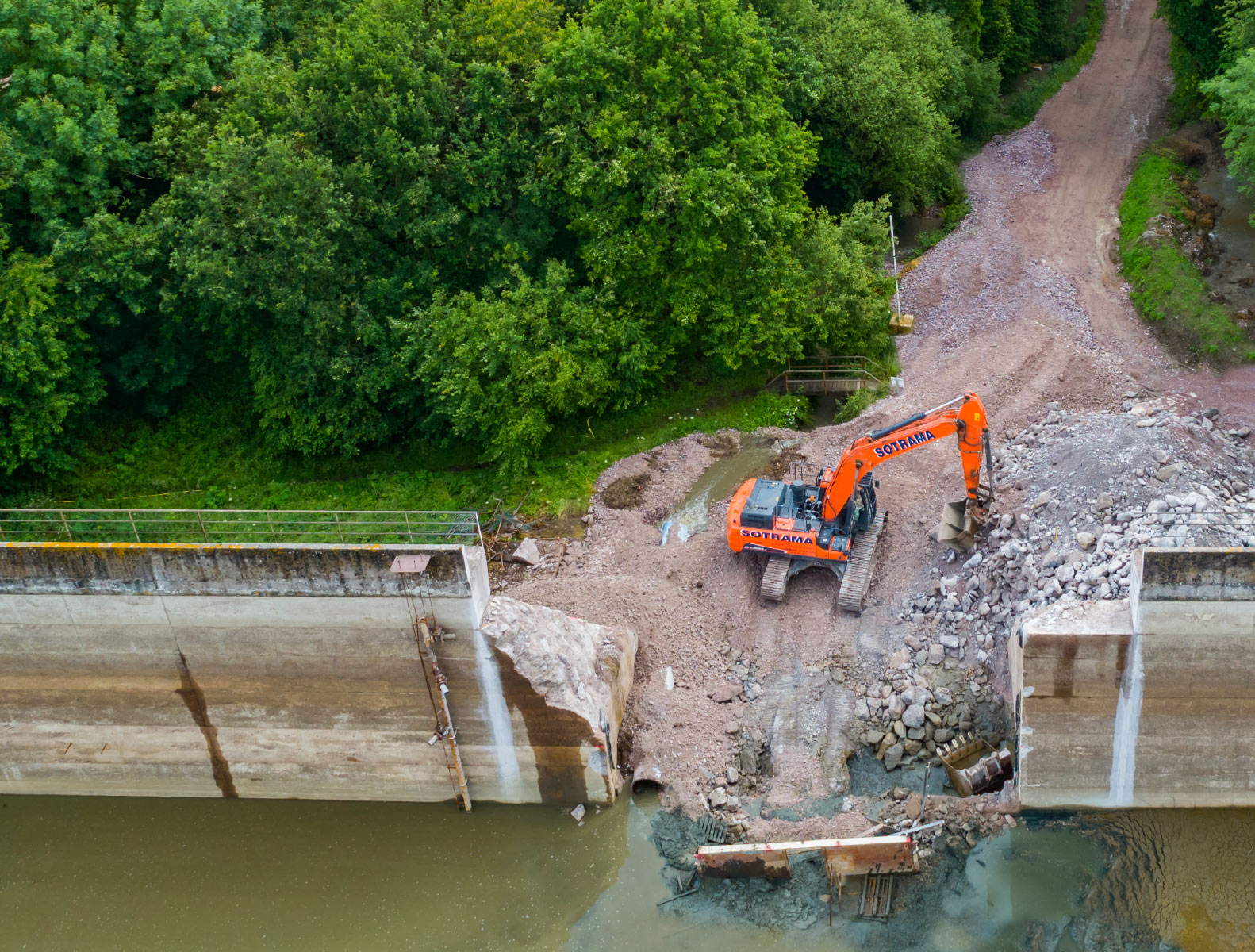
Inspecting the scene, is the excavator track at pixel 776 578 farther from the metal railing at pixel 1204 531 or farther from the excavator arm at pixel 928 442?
the metal railing at pixel 1204 531

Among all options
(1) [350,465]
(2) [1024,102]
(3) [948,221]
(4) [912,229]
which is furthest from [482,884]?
(2) [1024,102]

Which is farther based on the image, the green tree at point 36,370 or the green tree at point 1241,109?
the green tree at point 1241,109

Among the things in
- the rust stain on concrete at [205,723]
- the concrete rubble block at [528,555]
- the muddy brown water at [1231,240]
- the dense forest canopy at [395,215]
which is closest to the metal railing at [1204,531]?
the dense forest canopy at [395,215]

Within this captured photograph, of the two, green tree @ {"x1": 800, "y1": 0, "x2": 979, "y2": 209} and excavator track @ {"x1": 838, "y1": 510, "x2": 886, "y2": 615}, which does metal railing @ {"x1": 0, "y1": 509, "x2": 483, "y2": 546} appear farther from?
green tree @ {"x1": 800, "y1": 0, "x2": 979, "y2": 209}

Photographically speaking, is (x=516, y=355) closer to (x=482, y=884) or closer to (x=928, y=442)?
(x=928, y=442)

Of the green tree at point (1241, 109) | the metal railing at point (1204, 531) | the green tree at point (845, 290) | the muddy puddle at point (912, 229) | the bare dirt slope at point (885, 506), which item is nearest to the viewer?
the metal railing at point (1204, 531)

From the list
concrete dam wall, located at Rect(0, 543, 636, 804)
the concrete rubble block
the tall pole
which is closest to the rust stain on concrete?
concrete dam wall, located at Rect(0, 543, 636, 804)
